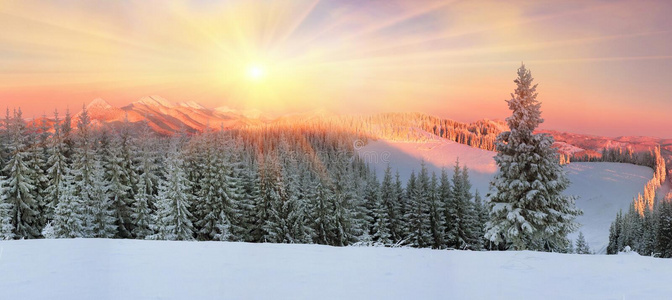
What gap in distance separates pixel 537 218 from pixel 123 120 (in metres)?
30.1

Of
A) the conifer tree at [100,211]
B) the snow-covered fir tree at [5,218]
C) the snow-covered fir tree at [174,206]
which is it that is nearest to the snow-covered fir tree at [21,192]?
the snow-covered fir tree at [5,218]

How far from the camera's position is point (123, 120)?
107 feet

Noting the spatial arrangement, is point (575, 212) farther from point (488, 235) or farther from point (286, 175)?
point (286, 175)

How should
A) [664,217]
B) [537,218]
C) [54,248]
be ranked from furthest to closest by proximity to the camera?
1. [664,217]
2. [537,218]
3. [54,248]

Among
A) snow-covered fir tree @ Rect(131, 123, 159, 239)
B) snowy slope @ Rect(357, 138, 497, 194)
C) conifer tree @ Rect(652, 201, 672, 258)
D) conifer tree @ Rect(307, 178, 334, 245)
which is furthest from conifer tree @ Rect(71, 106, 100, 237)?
snowy slope @ Rect(357, 138, 497, 194)

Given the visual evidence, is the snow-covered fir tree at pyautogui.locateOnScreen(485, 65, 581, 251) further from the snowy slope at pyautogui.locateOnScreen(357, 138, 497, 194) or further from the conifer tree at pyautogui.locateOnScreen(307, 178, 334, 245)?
the snowy slope at pyautogui.locateOnScreen(357, 138, 497, 194)

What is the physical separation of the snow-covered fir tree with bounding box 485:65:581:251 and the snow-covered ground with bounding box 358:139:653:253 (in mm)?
58257

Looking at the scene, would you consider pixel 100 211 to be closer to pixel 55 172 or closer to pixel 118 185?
pixel 118 185

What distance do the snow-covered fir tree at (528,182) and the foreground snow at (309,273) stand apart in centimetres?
1061

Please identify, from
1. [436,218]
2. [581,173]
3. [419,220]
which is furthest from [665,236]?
[581,173]

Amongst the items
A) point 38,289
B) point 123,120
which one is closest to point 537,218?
point 38,289

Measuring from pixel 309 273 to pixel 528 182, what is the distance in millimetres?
14730

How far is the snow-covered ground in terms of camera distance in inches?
3952

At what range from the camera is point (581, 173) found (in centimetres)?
13275
